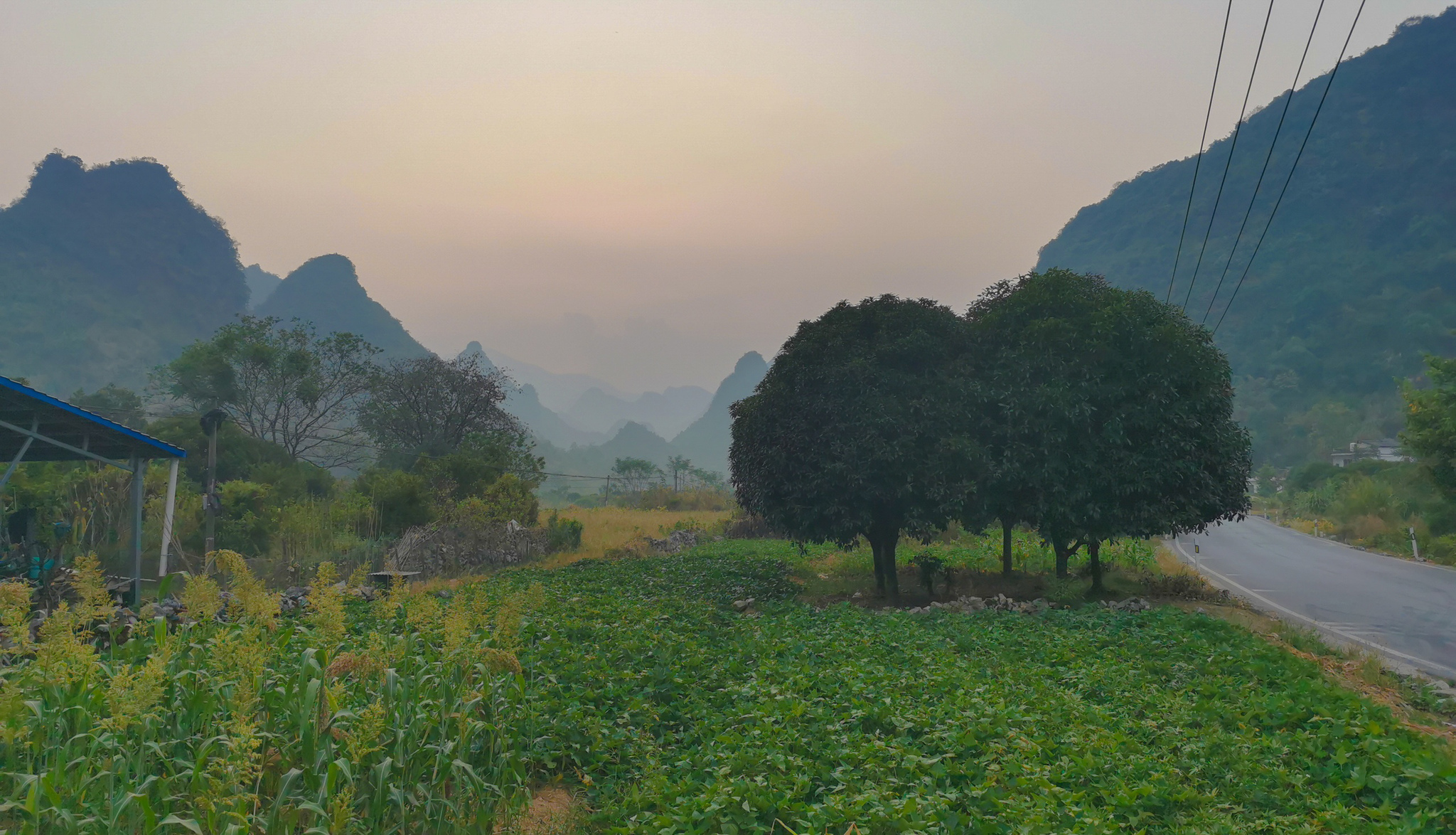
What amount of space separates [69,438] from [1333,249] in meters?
112

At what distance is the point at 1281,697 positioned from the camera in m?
7.00

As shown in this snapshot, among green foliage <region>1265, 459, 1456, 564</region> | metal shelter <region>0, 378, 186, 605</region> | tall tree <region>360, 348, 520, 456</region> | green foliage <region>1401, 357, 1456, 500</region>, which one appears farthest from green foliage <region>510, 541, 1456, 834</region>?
tall tree <region>360, 348, 520, 456</region>

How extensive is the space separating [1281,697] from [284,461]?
105 ft

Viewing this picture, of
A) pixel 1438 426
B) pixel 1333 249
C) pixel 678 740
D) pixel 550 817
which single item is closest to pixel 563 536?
pixel 678 740

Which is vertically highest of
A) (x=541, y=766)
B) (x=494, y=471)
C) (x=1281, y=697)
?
(x=494, y=471)

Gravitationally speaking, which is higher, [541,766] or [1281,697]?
[1281,697]

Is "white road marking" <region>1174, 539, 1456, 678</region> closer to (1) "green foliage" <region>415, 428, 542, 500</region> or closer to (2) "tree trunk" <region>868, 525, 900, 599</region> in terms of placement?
(2) "tree trunk" <region>868, 525, 900, 599</region>

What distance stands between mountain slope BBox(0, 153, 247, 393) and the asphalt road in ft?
359

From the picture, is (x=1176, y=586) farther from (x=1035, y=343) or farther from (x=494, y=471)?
(x=494, y=471)

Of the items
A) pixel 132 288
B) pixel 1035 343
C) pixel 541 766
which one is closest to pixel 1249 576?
pixel 1035 343

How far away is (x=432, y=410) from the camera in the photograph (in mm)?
38500

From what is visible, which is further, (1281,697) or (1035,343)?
→ (1035,343)

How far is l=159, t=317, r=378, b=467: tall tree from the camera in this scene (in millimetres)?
35188

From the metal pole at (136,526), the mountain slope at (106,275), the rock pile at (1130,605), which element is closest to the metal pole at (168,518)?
the metal pole at (136,526)
